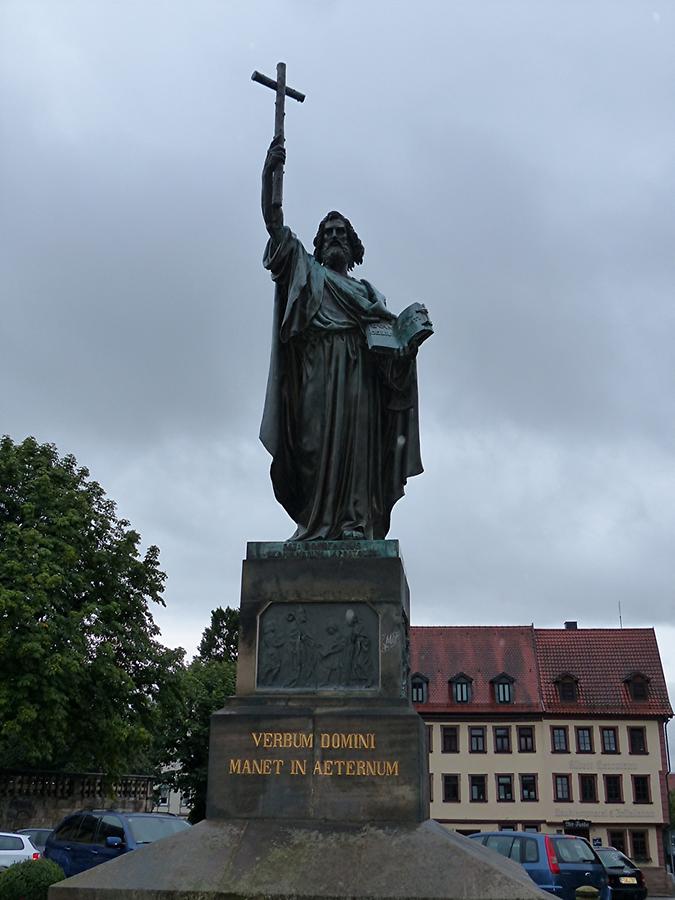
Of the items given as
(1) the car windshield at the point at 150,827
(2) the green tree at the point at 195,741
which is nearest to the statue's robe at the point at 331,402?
(1) the car windshield at the point at 150,827

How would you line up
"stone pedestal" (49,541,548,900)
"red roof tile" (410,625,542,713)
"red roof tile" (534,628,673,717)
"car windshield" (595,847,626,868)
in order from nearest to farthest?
"stone pedestal" (49,541,548,900), "car windshield" (595,847,626,868), "red roof tile" (534,628,673,717), "red roof tile" (410,625,542,713)

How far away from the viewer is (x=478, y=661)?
45875 millimetres

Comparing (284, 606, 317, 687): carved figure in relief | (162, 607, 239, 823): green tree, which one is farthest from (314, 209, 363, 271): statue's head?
(162, 607, 239, 823): green tree

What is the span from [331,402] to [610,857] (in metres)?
17.1

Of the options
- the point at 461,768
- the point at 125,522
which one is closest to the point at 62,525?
the point at 125,522

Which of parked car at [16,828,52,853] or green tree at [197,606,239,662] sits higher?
green tree at [197,606,239,662]

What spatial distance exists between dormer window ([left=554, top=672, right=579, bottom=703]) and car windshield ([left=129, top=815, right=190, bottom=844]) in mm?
31696

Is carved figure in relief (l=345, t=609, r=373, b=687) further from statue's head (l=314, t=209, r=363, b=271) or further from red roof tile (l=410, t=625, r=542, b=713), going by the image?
red roof tile (l=410, t=625, r=542, b=713)

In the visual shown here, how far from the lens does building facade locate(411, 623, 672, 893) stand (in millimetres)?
41812

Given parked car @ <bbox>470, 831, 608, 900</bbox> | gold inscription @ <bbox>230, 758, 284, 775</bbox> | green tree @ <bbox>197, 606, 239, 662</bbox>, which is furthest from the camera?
green tree @ <bbox>197, 606, 239, 662</bbox>

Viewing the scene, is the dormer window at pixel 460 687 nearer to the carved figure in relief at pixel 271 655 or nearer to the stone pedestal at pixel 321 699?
the stone pedestal at pixel 321 699

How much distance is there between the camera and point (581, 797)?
42062 mm

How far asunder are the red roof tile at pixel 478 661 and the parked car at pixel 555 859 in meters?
28.2

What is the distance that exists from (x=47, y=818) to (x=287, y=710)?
2259cm
